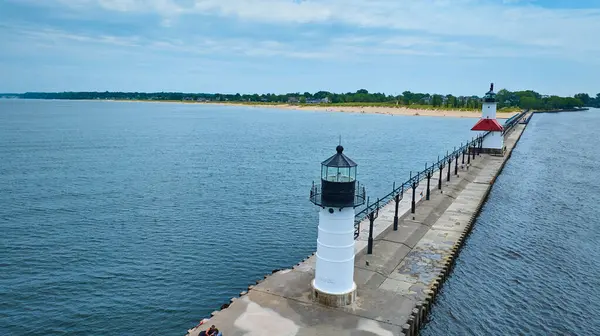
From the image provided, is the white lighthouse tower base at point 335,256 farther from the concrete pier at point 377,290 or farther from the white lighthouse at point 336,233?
the concrete pier at point 377,290

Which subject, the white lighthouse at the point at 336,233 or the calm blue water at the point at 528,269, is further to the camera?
the calm blue water at the point at 528,269

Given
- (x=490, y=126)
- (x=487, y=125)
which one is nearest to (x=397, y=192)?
(x=487, y=125)

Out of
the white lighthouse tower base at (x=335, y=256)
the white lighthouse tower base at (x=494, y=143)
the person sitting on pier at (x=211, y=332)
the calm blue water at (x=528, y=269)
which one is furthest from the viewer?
the white lighthouse tower base at (x=494, y=143)

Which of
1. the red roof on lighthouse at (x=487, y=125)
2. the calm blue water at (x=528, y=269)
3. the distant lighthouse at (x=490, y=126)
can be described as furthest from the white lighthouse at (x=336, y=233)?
the red roof on lighthouse at (x=487, y=125)

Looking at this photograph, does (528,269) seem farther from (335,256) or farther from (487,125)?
(487,125)

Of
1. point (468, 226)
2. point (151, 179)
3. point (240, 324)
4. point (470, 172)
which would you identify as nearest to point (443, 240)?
point (468, 226)

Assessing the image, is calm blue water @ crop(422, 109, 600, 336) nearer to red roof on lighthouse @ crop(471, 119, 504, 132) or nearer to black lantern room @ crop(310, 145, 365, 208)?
black lantern room @ crop(310, 145, 365, 208)

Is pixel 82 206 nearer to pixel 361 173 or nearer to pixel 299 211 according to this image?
pixel 299 211
